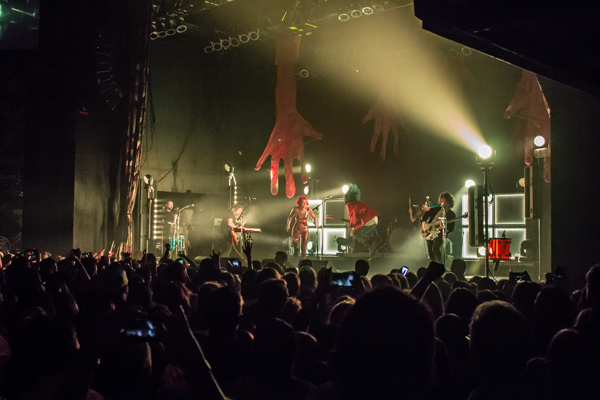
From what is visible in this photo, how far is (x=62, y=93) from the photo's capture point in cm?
1172

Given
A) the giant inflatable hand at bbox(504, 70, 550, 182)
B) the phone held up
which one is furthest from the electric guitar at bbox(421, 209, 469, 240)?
the phone held up

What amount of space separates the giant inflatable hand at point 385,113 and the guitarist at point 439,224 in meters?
4.37

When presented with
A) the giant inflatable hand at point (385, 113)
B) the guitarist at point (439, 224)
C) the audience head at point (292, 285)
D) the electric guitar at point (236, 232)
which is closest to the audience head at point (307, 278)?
the audience head at point (292, 285)

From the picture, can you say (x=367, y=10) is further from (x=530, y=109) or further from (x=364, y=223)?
(x=364, y=223)

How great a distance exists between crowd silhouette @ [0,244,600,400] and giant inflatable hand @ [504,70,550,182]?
1013 centimetres

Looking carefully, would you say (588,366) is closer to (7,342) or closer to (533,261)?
(7,342)

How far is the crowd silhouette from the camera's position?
4.23 feet

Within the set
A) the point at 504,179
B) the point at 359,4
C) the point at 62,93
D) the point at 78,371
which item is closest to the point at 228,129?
the point at 62,93

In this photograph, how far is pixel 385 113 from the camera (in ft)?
48.3

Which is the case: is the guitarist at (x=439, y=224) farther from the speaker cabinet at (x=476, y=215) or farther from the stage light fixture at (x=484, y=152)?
the stage light fixture at (x=484, y=152)

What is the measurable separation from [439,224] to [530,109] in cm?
388

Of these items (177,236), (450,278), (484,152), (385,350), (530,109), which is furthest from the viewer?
(177,236)

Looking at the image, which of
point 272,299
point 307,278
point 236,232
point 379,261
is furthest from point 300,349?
point 236,232

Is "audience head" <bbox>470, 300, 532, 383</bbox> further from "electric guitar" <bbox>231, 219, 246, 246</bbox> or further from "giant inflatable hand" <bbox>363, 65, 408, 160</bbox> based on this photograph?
"giant inflatable hand" <bbox>363, 65, 408, 160</bbox>
